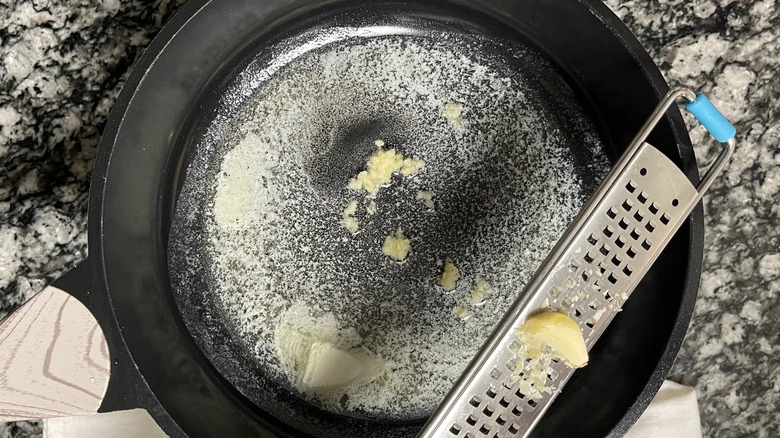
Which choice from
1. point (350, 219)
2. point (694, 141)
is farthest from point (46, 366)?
point (694, 141)

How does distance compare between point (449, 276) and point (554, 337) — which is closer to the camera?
point (554, 337)

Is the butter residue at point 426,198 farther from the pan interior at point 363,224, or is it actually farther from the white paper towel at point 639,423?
the white paper towel at point 639,423

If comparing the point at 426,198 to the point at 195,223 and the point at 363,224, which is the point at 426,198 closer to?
the point at 363,224

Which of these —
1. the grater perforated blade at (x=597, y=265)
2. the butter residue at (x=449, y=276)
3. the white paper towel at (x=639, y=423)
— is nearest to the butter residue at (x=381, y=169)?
the butter residue at (x=449, y=276)

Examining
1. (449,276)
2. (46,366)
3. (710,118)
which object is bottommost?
(46,366)

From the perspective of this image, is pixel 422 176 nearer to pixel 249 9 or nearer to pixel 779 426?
pixel 249 9

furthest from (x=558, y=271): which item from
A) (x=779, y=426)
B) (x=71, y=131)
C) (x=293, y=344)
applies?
(x=71, y=131)

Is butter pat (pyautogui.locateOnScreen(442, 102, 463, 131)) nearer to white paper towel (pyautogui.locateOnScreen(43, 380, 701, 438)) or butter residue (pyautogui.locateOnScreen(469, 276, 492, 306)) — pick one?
butter residue (pyautogui.locateOnScreen(469, 276, 492, 306))
